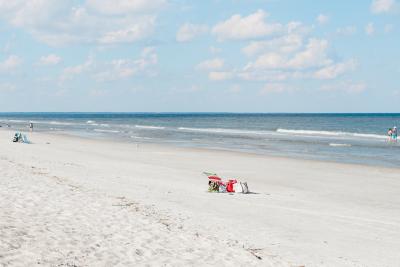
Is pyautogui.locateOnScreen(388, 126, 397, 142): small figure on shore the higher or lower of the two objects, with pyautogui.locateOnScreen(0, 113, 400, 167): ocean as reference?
higher

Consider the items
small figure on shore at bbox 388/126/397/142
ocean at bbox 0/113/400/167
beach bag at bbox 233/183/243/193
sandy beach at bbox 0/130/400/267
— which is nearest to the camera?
sandy beach at bbox 0/130/400/267

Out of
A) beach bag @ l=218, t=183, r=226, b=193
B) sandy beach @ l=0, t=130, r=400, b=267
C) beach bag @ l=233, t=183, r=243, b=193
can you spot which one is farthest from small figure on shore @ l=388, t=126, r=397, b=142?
beach bag @ l=218, t=183, r=226, b=193

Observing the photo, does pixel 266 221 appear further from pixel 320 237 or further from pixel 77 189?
pixel 77 189

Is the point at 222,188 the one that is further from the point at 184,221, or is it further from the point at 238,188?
the point at 184,221

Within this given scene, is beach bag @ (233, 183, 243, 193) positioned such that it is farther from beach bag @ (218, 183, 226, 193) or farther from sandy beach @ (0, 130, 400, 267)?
sandy beach @ (0, 130, 400, 267)

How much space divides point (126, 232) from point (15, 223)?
7.37 feet

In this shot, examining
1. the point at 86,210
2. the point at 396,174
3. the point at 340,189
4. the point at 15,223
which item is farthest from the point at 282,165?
the point at 15,223

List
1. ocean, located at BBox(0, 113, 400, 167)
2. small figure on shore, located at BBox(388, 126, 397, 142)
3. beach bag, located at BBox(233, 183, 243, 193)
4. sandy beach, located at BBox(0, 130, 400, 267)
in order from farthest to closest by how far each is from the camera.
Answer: small figure on shore, located at BBox(388, 126, 397, 142), ocean, located at BBox(0, 113, 400, 167), beach bag, located at BBox(233, 183, 243, 193), sandy beach, located at BBox(0, 130, 400, 267)

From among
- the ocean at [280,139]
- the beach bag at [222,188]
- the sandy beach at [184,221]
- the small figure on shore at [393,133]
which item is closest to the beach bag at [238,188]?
the beach bag at [222,188]

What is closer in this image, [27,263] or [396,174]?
[27,263]

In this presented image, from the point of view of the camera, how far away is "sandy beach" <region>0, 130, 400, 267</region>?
8719 millimetres

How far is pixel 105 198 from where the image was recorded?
1377 centimetres

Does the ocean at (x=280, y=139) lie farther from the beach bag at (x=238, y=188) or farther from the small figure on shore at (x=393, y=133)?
the beach bag at (x=238, y=188)

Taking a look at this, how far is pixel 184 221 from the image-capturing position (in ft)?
39.0
